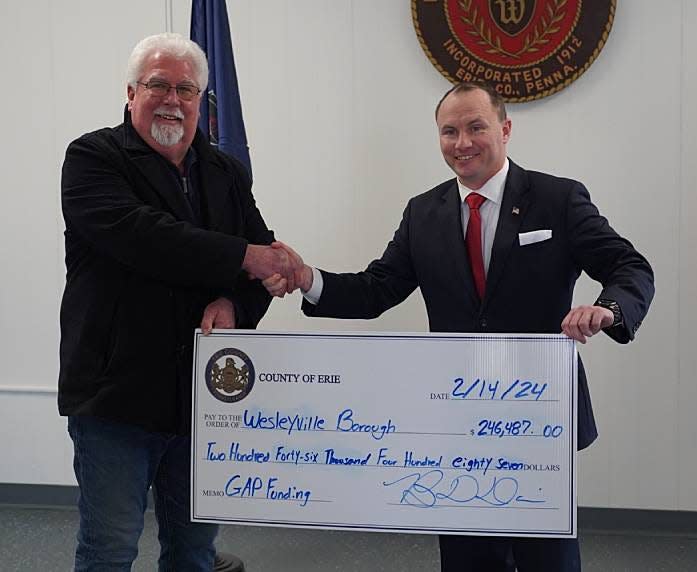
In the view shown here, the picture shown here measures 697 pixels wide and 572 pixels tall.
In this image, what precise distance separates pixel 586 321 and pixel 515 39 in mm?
1850

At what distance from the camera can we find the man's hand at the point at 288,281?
2.23m

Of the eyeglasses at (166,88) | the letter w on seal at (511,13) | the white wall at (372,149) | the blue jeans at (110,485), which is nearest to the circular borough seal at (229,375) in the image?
the blue jeans at (110,485)

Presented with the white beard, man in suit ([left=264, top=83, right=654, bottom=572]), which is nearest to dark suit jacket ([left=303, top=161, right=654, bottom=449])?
man in suit ([left=264, top=83, right=654, bottom=572])

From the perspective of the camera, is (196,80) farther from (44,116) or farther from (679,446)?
(679,446)

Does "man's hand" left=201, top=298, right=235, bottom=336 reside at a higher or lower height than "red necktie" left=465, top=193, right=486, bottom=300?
lower

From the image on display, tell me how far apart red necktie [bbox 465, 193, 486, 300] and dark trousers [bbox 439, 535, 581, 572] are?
0.65 metres

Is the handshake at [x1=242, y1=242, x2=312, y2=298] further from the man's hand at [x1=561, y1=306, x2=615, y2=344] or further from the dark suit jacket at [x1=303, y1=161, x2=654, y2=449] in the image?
the man's hand at [x1=561, y1=306, x2=615, y2=344]

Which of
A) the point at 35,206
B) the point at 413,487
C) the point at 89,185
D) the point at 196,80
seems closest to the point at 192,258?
the point at 89,185

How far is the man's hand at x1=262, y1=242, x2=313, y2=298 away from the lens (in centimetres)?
223

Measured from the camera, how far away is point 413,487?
2.10m

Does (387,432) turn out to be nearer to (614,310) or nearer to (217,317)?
(217,317)
